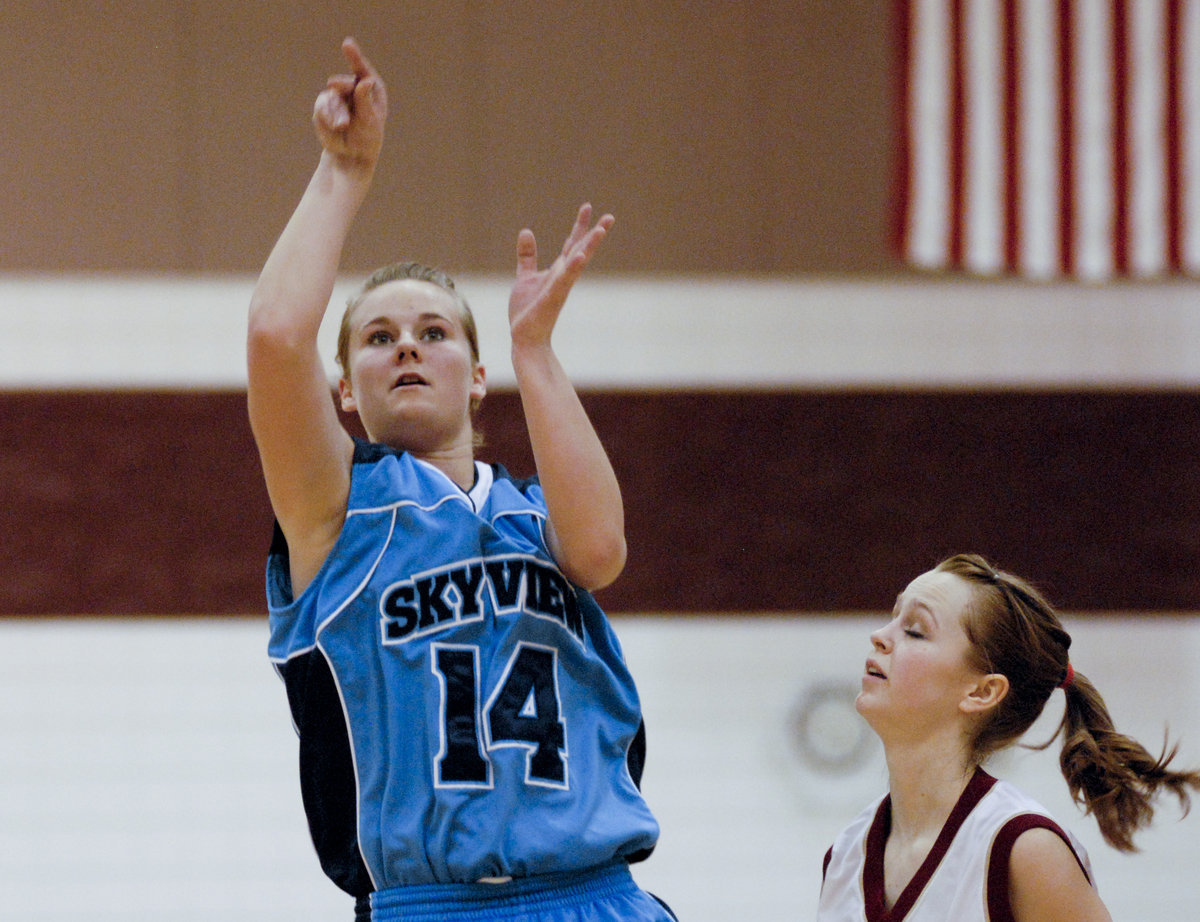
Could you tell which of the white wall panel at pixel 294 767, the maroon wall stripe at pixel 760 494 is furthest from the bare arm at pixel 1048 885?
the maroon wall stripe at pixel 760 494

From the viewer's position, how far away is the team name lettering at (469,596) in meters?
2.03

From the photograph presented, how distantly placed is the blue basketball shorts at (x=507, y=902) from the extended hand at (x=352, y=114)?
1.11m

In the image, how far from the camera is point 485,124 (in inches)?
208

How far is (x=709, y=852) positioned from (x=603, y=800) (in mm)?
3160

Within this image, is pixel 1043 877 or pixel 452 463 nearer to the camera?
pixel 1043 877

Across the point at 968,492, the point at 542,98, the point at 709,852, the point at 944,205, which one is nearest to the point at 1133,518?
the point at 968,492

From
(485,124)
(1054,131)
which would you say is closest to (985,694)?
(1054,131)

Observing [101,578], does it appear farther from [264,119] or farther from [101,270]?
[264,119]

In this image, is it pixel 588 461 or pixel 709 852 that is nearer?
pixel 588 461

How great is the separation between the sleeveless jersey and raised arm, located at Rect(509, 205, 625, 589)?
2.67 ft

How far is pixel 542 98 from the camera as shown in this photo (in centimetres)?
528

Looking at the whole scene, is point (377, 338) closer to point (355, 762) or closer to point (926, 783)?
point (355, 762)

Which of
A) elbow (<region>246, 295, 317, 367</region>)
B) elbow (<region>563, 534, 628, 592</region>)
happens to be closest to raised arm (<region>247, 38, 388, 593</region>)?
elbow (<region>246, 295, 317, 367</region>)

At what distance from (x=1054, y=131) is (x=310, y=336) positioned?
396cm
